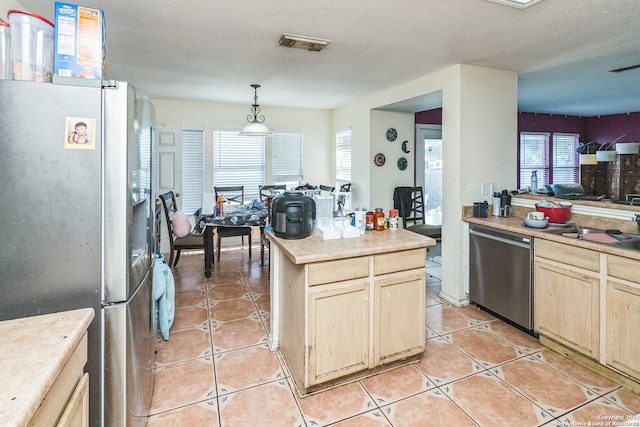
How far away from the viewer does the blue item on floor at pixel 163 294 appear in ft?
8.09

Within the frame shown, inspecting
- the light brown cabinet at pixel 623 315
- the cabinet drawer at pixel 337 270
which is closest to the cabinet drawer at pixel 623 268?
the light brown cabinet at pixel 623 315

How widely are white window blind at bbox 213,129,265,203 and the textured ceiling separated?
1.23m

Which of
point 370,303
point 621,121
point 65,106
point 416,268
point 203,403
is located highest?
point 621,121

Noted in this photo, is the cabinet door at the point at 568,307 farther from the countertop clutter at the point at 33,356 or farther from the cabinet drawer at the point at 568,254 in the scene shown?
the countertop clutter at the point at 33,356

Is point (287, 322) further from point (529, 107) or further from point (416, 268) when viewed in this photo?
point (529, 107)

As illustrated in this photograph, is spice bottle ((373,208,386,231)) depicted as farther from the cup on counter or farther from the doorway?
the doorway

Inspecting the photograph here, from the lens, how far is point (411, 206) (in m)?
5.36

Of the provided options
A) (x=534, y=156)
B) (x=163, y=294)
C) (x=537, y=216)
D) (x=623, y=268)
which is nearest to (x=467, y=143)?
(x=537, y=216)

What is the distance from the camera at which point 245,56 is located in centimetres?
308

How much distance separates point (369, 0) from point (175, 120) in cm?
420

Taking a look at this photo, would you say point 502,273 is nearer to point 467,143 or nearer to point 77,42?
point 467,143

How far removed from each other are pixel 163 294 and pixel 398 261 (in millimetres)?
1755

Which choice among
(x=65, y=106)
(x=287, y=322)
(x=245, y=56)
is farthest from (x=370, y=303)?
(x=245, y=56)

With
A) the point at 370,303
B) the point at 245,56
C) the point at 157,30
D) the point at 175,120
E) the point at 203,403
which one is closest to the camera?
the point at 203,403
